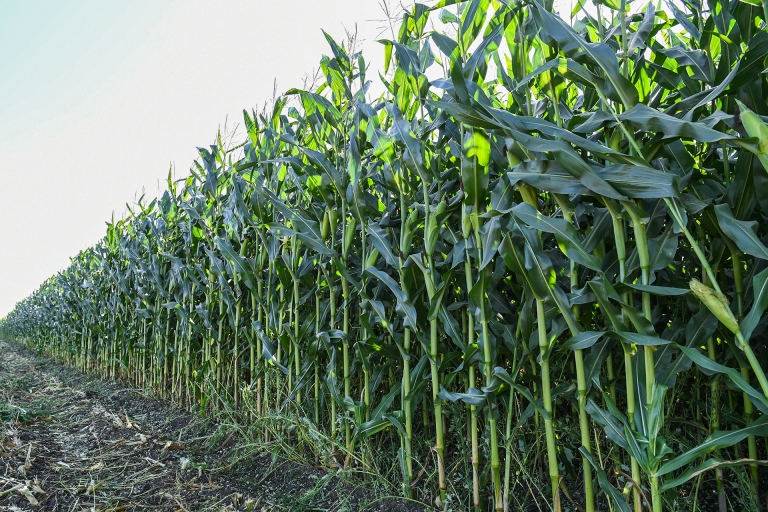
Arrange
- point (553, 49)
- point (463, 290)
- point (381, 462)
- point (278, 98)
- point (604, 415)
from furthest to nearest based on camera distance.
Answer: point (278, 98) < point (381, 462) < point (463, 290) < point (553, 49) < point (604, 415)

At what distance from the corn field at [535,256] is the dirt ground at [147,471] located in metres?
0.27

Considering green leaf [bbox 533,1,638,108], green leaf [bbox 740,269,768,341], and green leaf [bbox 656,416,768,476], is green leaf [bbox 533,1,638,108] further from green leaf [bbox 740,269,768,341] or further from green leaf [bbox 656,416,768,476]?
green leaf [bbox 656,416,768,476]

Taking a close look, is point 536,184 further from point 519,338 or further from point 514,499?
point 514,499

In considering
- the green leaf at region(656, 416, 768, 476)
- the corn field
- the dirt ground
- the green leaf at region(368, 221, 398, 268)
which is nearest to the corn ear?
the corn field

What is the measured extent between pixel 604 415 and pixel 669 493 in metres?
0.33

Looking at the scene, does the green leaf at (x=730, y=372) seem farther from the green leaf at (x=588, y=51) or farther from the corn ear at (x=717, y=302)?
the green leaf at (x=588, y=51)

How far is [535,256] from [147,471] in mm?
2472

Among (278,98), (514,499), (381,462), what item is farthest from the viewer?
(278,98)

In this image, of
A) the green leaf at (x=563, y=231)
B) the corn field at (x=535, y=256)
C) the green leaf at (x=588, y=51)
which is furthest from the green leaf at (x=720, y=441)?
the green leaf at (x=588, y=51)

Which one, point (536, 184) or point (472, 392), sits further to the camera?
point (472, 392)

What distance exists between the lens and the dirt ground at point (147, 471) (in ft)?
7.54

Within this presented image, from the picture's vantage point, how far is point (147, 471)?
2.73 meters

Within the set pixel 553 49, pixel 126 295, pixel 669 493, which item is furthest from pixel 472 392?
pixel 126 295

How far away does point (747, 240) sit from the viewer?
4.11 ft
